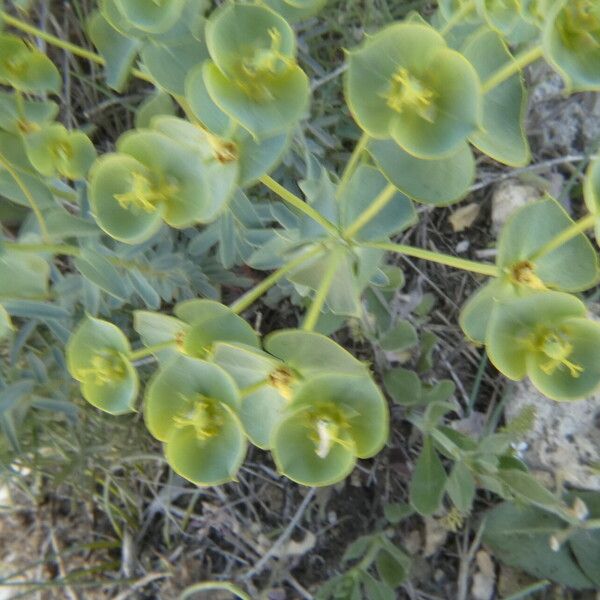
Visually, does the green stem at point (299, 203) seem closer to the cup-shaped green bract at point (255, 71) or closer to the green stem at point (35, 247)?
the cup-shaped green bract at point (255, 71)

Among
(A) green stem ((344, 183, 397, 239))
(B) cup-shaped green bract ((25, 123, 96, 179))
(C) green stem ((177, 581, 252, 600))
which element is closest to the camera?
(A) green stem ((344, 183, 397, 239))

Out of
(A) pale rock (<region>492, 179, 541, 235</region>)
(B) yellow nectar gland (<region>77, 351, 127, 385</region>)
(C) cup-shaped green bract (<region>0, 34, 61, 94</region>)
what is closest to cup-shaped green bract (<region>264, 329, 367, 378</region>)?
(B) yellow nectar gland (<region>77, 351, 127, 385</region>)

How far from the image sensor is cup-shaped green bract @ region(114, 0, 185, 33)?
78 cm

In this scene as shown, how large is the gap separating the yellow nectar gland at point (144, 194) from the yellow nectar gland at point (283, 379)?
0.82 feet

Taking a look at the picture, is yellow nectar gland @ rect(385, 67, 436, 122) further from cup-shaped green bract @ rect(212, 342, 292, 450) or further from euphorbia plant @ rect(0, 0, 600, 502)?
cup-shaped green bract @ rect(212, 342, 292, 450)

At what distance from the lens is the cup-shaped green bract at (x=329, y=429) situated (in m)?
0.73

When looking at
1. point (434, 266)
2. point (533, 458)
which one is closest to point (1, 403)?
point (434, 266)

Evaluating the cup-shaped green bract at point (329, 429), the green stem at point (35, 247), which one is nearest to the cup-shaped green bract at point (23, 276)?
the green stem at point (35, 247)

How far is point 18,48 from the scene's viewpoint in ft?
3.58

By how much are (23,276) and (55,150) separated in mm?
210

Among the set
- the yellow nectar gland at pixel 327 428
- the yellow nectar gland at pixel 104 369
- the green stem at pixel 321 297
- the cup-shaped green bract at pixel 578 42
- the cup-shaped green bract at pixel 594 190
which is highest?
the cup-shaped green bract at pixel 578 42

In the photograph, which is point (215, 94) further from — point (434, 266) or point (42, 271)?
point (434, 266)

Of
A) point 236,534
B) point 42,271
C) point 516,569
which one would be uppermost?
point 42,271

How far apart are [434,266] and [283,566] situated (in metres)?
0.72
